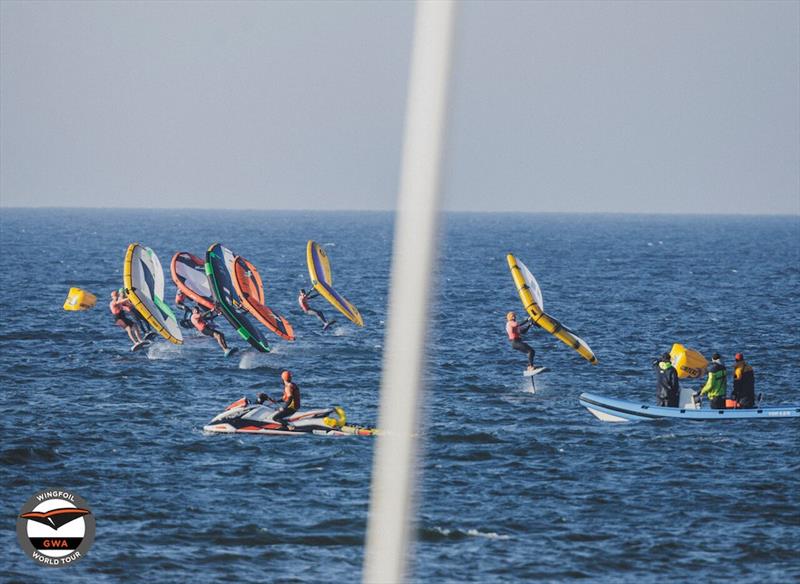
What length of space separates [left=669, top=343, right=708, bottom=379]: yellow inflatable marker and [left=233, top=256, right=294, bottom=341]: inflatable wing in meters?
22.7

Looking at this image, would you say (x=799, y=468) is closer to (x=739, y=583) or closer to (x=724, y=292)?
(x=739, y=583)

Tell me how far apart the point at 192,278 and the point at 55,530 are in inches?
1263

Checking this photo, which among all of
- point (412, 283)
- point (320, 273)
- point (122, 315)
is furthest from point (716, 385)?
point (412, 283)

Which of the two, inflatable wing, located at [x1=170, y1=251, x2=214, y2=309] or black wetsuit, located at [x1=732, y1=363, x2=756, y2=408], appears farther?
inflatable wing, located at [x1=170, y1=251, x2=214, y2=309]

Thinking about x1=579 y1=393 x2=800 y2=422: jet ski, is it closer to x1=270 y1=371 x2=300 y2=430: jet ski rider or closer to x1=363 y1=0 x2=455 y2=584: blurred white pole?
x1=270 y1=371 x2=300 y2=430: jet ski rider

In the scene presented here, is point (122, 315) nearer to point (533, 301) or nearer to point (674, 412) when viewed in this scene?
point (533, 301)

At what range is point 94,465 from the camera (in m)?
35.0

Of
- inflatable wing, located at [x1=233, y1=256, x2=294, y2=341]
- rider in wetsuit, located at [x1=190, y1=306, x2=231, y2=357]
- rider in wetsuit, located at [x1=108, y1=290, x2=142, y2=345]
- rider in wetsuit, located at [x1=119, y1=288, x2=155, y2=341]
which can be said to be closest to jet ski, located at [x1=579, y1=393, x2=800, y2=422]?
rider in wetsuit, located at [x1=190, y1=306, x2=231, y2=357]

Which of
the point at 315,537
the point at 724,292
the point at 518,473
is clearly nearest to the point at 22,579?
the point at 315,537

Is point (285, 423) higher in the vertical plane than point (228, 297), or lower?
lower

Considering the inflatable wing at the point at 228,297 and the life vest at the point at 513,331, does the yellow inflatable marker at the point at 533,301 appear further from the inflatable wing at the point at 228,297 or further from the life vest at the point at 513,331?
the inflatable wing at the point at 228,297

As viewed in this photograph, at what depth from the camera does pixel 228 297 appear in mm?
56531

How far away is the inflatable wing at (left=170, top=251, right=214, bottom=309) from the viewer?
5900 centimetres

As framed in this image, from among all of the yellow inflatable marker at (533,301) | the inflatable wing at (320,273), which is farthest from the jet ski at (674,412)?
the inflatable wing at (320,273)
